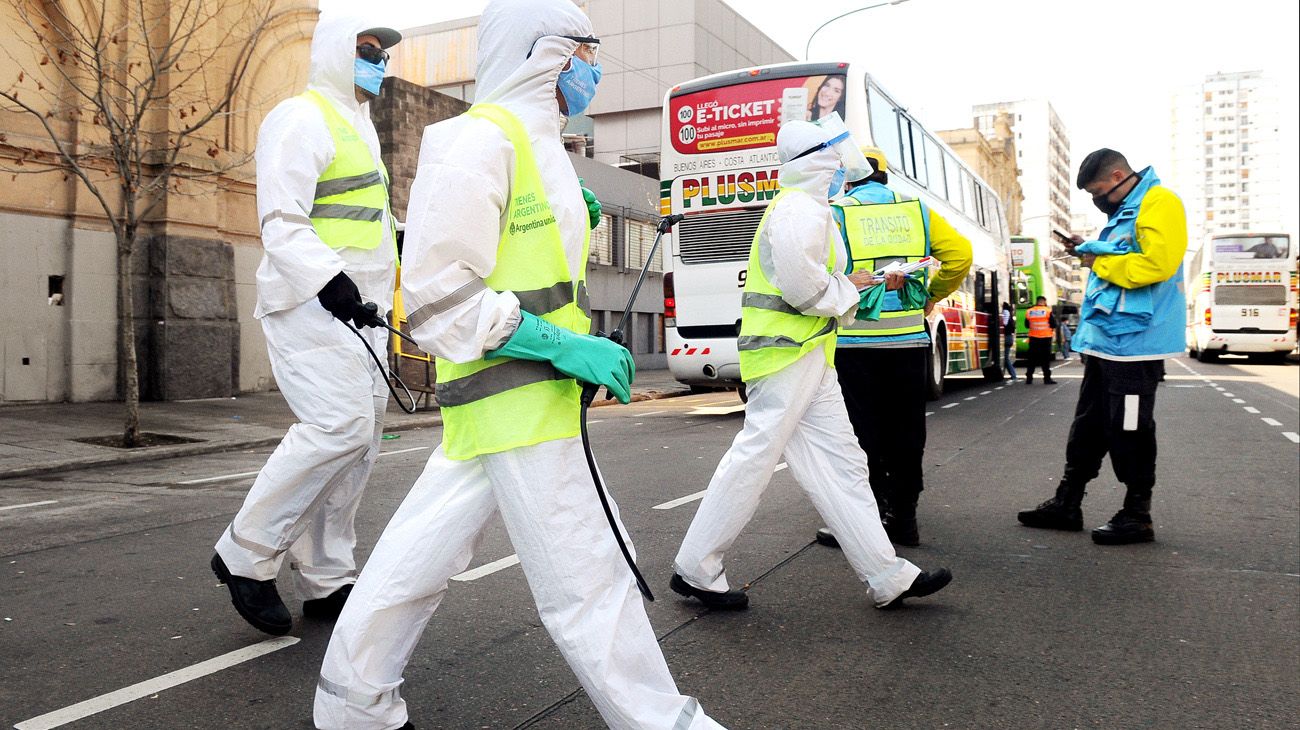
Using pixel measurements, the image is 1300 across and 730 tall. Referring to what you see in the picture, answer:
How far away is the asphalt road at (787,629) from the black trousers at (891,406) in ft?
1.27

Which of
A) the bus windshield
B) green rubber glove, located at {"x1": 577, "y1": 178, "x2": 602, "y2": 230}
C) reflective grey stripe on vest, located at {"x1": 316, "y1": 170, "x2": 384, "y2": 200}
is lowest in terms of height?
green rubber glove, located at {"x1": 577, "y1": 178, "x2": 602, "y2": 230}

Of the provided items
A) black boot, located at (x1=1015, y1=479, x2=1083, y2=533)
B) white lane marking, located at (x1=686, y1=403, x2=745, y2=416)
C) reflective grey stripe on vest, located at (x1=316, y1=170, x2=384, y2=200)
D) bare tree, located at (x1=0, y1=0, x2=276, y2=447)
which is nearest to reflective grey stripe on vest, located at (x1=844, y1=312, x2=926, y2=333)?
black boot, located at (x1=1015, y1=479, x2=1083, y2=533)

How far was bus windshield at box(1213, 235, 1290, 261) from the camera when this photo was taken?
111ft

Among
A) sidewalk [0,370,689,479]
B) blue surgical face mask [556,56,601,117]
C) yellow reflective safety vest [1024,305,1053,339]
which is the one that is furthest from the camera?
yellow reflective safety vest [1024,305,1053,339]

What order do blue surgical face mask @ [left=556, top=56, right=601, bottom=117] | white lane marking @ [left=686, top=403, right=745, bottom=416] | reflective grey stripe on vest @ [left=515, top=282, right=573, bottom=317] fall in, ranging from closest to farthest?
reflective grey stripe on vest @ [left=515, top=282, right=573, bottom=317] → blue surgical face mask @ [left=556, top=56, right=601, bottom=117] → white lane marking @ [left=686, top=403, right=745, bottom=416]

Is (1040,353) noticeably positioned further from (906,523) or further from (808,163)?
(808,163)

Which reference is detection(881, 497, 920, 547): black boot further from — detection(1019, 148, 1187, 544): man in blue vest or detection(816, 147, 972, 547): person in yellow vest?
detection(1019, 148, 1187, 544): man in blue vest

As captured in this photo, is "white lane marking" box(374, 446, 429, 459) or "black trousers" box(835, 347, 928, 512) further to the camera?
"white lane marking" box(374, 446, 429, 459)

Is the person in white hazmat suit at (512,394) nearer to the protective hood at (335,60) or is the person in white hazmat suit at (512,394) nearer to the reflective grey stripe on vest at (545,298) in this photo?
the reflective grey stripe on vest at (545,298)

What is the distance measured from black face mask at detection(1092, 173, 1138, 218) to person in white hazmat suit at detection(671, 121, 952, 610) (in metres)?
2.08

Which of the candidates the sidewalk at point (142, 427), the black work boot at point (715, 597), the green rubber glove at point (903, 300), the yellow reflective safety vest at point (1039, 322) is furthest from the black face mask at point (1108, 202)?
the yellow reflective safety vest at point (1039, 322)

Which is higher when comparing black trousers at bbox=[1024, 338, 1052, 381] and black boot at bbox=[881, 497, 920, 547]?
black trousers at bbox=[1024, 338, 1052, 381]

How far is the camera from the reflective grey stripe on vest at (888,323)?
5160 mm

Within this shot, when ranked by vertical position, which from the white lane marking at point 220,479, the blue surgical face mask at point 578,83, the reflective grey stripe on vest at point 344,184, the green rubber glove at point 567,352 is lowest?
the white lane marking at point 220,479
